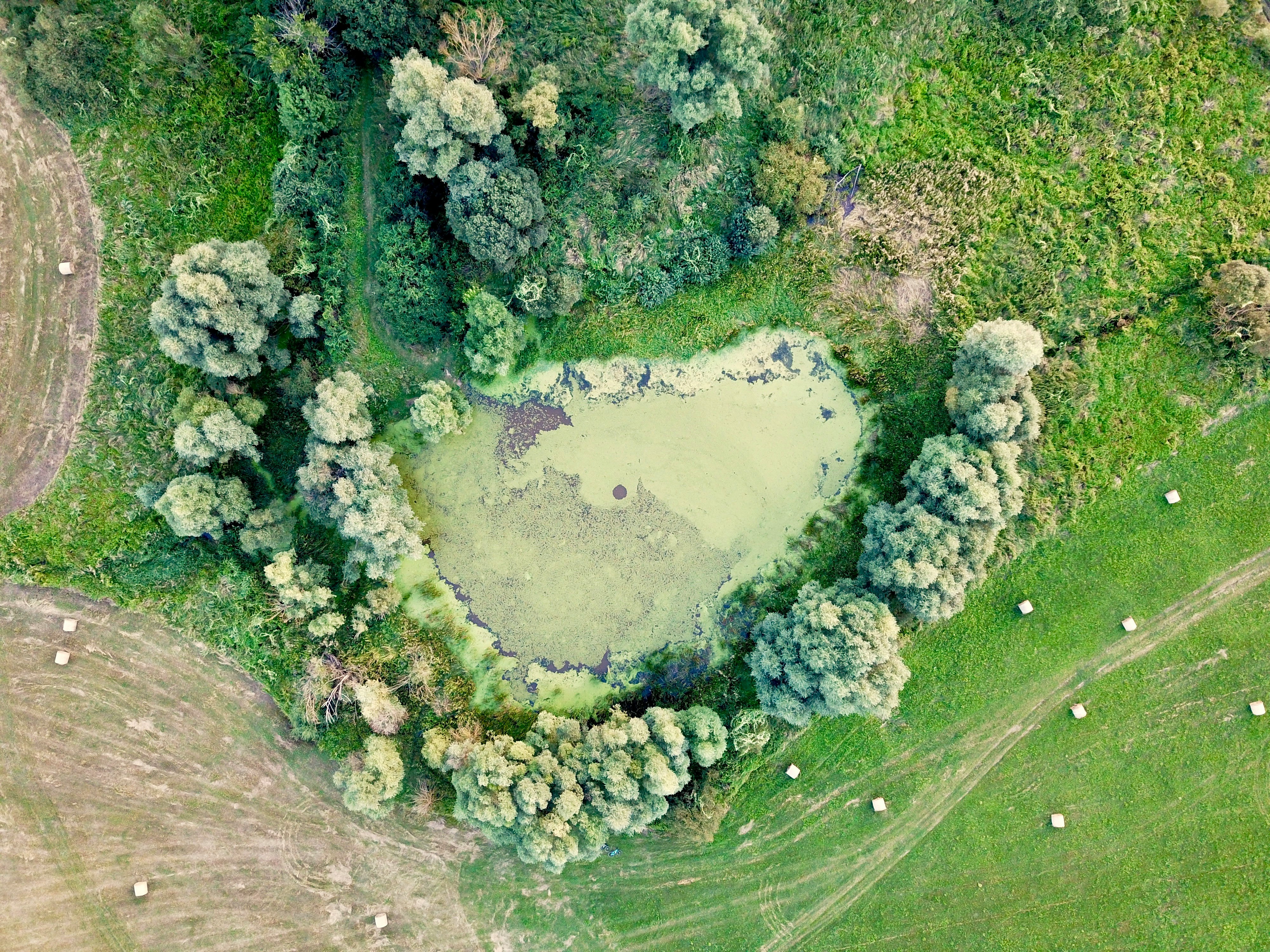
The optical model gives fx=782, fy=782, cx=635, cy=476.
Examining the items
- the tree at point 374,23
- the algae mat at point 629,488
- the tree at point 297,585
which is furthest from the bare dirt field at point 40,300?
the algae mat at point 629,488

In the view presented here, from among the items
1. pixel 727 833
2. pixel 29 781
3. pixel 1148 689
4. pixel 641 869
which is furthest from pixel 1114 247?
pixel 29 781

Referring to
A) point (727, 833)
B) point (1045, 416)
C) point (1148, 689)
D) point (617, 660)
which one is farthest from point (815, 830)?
point (1045, 416)

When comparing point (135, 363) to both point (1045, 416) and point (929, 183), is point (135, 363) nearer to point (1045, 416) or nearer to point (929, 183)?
point (929, 183)

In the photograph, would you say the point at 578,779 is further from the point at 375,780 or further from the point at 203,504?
the point at 203,504

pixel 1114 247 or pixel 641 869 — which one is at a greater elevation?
pixel 1114 247

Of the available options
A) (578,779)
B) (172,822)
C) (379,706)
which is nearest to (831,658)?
(578,779)

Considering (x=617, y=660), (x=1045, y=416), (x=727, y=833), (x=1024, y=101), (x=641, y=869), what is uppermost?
(x=1024, y=101)

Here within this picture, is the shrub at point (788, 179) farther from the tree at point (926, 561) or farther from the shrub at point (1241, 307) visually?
the shrub at point (1241, 307)
